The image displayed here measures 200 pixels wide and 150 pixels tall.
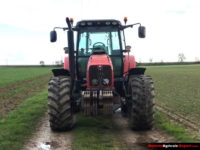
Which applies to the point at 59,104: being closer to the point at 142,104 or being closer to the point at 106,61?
the point at 106,61

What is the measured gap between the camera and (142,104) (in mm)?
9102

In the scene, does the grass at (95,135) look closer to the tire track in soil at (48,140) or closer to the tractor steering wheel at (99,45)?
the tire track in soil at (48,140)

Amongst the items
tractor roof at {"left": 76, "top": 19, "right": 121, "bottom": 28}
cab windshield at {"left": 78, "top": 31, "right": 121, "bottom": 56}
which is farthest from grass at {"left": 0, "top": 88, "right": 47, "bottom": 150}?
tractor roof at {"left": 76, "top": 19, "right": 121, "bottom": 28}

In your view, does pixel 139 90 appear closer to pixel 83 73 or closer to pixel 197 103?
pixel 83 73

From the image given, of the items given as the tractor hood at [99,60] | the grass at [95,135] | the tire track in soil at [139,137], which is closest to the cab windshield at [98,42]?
the tractor hood at [99,60]

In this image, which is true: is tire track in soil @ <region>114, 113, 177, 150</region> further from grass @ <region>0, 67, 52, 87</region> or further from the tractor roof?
grass @ <region>0, 67, 52, 87</region>

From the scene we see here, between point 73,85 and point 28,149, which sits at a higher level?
point 73,85

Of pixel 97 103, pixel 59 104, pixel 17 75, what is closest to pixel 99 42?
pixel 97 103

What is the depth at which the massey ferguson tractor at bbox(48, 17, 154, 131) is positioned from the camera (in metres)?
9.10

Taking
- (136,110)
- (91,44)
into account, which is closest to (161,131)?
(136,110)

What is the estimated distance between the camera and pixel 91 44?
10773mm

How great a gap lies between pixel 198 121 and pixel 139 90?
7.52 ft

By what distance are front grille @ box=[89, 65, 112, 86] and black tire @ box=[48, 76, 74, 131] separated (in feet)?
2.17

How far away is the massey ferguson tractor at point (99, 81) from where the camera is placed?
9102mm
